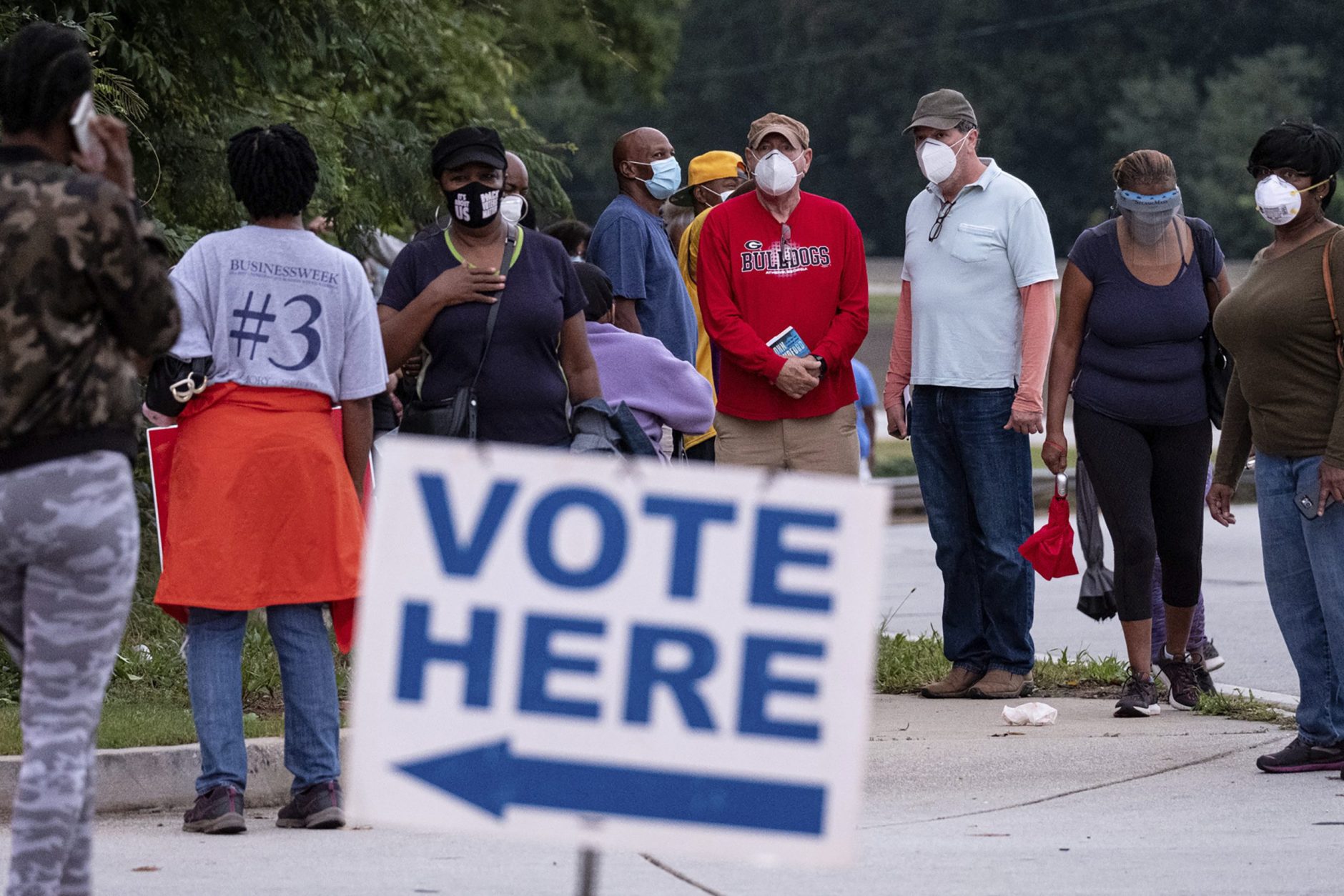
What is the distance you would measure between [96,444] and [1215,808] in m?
3.57

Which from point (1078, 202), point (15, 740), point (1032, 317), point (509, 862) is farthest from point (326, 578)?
point (1078, 202)

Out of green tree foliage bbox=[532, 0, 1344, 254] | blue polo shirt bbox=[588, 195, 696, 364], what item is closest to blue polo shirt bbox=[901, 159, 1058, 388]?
blue polo shirt bbox=[588, 195, 696, 364]

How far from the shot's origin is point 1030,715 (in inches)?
297

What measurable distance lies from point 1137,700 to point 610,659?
4.84 m

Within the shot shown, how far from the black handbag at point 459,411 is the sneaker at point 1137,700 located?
2.90m

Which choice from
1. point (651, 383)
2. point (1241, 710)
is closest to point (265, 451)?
point (651, 383)

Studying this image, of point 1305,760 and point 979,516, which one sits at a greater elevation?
point 979,516

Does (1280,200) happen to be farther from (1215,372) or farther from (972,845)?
(972,845)

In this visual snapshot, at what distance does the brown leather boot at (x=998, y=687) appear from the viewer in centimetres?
807

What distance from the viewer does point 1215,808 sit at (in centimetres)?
611

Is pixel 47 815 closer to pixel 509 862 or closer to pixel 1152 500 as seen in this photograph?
pixel 509 862

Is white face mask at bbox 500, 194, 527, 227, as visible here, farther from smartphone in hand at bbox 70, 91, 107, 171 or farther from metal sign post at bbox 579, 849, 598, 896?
metal sign post at bbox 579, 849, 598, 896

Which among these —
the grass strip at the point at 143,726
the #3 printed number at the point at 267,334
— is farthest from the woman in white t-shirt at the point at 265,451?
the grass strip at the point at 143,726

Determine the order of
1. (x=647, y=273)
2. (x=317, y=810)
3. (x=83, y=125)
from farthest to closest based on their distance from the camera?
(x=647, y=273), (x=317, y=810), (x=83, y=125)
